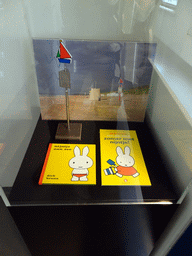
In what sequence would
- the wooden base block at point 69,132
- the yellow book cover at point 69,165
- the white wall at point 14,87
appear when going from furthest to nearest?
the wooden base block at point 69,132 → the yellow book cover at point 69,165 → the white wall at point 14,87

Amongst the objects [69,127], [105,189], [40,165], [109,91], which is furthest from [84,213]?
[109,91]

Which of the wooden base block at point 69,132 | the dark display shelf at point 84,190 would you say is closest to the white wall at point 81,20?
the wooden base block at point 69,132

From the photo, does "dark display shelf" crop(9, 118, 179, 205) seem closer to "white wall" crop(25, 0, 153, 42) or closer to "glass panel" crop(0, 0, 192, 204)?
"glass panel" crop(0, 0, 192, 204)

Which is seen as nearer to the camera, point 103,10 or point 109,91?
point 103,10

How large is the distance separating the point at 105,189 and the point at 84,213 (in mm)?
135

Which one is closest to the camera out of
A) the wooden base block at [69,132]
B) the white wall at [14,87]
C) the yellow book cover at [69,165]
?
the white wall at [14,87]

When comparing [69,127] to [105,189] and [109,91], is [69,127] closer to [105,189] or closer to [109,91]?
[109,91]

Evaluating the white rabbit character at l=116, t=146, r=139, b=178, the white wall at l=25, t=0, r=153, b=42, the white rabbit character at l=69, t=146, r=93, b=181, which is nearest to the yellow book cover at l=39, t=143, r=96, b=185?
the white rabbit character at l=69, t=146, r=93, b=181

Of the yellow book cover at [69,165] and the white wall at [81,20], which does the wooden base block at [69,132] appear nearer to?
the yellow book cover at [69,165]

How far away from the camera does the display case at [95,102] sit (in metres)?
0.81

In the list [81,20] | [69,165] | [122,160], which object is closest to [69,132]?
[69,165]

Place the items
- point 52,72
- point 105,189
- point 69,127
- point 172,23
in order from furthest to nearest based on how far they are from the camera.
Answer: point 69,127 → point 52,72 → point 105,189 → point 172,23

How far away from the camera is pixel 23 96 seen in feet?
3.15

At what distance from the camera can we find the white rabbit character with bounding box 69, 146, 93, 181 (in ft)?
3.02
